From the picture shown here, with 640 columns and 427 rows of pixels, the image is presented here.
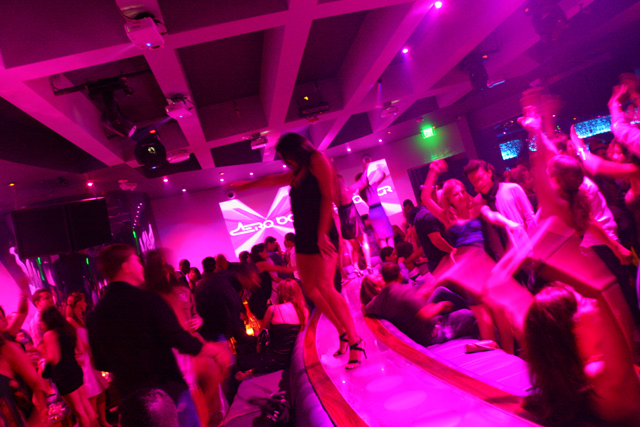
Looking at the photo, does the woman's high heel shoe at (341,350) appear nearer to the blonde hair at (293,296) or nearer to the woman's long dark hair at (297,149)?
the woman's long dark hair at (297,149)

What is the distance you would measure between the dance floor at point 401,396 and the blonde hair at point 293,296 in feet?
6.48

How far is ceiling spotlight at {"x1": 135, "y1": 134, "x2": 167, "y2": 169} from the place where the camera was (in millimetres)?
5553

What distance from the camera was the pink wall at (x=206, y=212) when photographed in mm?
10969

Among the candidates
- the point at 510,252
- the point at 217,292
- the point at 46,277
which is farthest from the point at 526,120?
Result: the point at 46,277

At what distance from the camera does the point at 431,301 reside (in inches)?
141

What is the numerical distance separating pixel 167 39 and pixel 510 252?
3.11m

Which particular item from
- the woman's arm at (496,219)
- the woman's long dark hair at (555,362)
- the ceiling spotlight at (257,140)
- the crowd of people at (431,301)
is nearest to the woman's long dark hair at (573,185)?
the crowd of people at (431,301)

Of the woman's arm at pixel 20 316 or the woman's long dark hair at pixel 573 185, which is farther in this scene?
the woman's arm at pixel 20 316

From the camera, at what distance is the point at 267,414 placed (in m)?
3.55

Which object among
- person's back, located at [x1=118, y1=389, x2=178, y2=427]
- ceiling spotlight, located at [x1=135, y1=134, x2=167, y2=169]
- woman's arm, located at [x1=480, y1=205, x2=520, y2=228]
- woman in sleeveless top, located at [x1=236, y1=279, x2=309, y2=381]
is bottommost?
woman in sleeveless top, located at [x1=236, y1=279, x2=309, y2=381]

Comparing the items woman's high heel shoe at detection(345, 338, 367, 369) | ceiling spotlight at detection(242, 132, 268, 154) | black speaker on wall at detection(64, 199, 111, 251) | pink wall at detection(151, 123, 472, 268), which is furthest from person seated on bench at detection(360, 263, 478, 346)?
pink wall at detection(151, 123, 472, 268)

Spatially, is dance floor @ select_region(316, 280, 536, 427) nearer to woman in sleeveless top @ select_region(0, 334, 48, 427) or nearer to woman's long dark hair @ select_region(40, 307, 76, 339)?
woman in sleeveless top @ select_region(0, 334, 48, 427)

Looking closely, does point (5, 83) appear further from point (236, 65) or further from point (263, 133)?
point (263, 133)

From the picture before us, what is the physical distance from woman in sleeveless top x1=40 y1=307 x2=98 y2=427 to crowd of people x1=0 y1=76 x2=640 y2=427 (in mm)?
12
